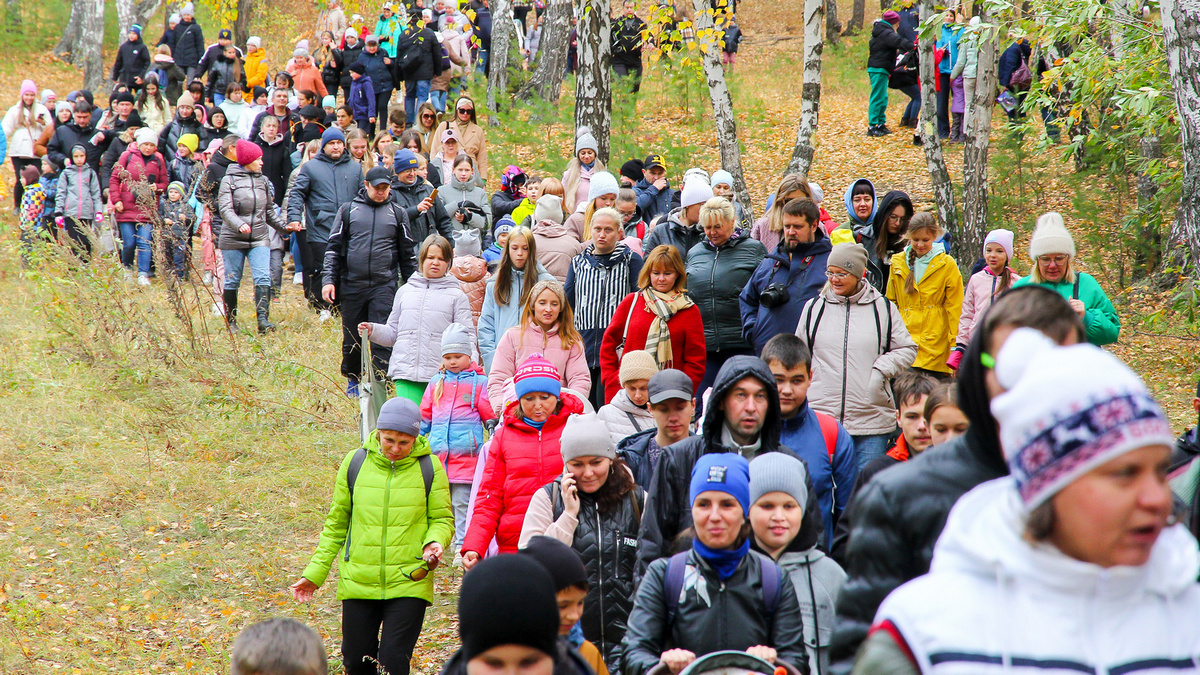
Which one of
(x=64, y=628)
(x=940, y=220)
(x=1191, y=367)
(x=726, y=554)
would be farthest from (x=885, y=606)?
(x=940, y=220)

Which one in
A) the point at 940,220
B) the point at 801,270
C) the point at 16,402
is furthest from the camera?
the point at 940,220

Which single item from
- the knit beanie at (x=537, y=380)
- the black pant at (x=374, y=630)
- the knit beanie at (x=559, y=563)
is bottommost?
the black pant at (x=374, y=630)

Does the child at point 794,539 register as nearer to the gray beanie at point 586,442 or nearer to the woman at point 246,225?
the gray beanie at point 586,442

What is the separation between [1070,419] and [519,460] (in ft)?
14.7

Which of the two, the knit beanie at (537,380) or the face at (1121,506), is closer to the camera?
the face at (1121,506)

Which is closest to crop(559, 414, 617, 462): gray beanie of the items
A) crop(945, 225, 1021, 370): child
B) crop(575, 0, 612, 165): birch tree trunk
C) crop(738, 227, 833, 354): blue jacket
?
→ crop(738, 227, 833, 354): blue jacket

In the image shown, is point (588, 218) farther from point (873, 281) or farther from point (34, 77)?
point (34, 77)

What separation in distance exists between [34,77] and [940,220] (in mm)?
25166

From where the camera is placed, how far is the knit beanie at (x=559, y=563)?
12.8ft

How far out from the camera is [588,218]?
31.8ft

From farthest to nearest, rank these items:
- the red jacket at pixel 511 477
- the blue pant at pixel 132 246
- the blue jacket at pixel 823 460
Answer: the blue pant at pixel 132 246
the red jacket at pixel 511 477
the blue jacket at pixel 823 460

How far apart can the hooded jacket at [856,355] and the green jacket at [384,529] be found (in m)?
2.44

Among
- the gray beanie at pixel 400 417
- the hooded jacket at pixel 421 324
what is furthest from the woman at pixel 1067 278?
the hooded jacket at pixel 421 324

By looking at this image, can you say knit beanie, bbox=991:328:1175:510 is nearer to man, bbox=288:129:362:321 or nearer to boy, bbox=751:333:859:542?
boy, bbox=751:333:859:542
